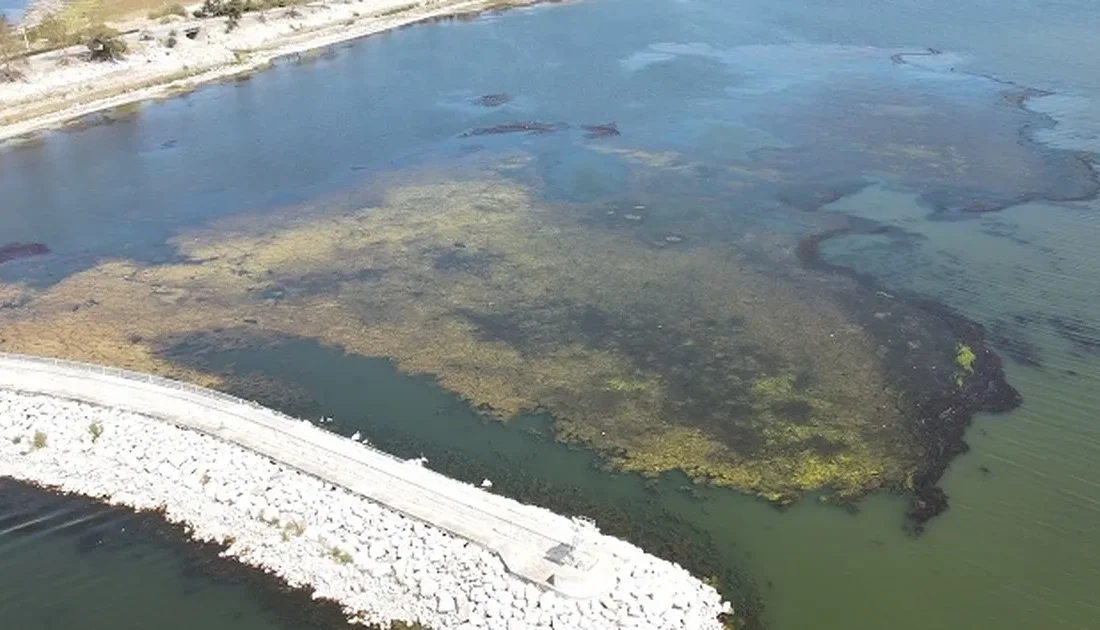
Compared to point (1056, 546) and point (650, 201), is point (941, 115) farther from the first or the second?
point (1056, 546)

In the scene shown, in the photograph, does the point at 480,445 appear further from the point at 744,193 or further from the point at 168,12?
the point at 168,12

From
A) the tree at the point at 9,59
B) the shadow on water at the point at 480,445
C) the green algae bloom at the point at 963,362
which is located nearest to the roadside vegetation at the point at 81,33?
the tree at the point at 9,59

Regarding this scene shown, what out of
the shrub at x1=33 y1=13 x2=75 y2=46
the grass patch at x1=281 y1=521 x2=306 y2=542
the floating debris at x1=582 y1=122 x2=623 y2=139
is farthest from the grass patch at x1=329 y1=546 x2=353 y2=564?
the shrub at x1=33 y1=13 x2=75 y2=46

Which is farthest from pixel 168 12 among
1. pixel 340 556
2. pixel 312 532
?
pixel 340 556

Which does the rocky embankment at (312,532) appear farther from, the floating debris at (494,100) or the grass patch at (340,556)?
the floating debris at (494,100)

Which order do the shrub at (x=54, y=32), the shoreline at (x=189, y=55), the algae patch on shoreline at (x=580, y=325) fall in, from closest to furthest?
1. the algae patch on shoreline at (x=580, y=325)
2. the shoreline at (x=189, y=55)
3. the shrub at (x=54, y=32)

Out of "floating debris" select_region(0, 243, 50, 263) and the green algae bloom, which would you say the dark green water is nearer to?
"floating debris" select_region(0, 243, 50, 263)

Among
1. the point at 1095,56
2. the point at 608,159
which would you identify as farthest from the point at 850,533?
the point at 1095,56
